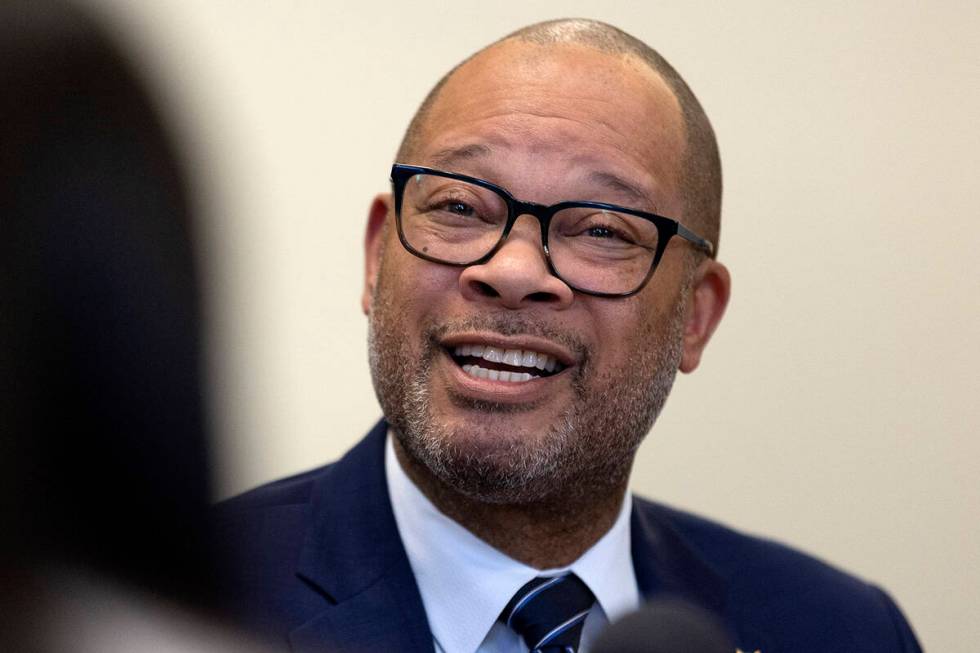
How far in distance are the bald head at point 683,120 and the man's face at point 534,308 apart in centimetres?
3

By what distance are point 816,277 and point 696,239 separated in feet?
4.61

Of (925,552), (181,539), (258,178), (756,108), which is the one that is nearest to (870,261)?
(756,108)

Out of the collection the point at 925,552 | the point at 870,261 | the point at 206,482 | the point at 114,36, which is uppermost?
the point at 114,36

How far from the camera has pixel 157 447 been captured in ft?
1.45

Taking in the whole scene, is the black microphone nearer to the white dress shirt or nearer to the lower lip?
the lower lip

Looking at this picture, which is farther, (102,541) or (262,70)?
(262,70)

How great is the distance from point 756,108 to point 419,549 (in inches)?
73.0

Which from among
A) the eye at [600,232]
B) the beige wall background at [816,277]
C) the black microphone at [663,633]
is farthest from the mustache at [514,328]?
the beige wall background at [816,277]

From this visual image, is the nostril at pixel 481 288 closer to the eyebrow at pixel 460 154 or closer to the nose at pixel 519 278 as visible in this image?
the nose at pixel 519 278

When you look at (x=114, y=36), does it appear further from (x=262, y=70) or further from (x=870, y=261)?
(x=870, y=261)

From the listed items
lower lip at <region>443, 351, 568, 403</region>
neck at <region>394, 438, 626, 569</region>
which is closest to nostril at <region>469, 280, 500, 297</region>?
lower lip at <region>443, 351, 568, 403</region>

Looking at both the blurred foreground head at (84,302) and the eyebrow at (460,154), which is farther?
the eyebrow at (460,154)

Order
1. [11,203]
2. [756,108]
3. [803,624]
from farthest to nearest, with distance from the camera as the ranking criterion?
[756,108], [803,624], [11,203]

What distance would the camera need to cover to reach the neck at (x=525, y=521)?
2168 millimetres
